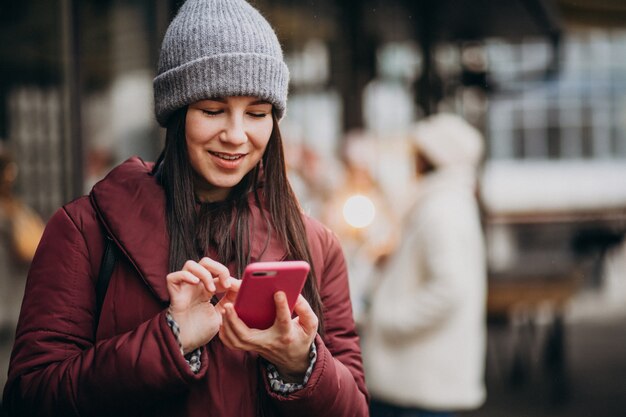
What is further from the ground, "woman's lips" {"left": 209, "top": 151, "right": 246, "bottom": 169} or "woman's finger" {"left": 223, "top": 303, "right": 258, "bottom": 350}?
"woman's lips" {"left": 209, "top": 151, "right": 246, "bottom": 169}

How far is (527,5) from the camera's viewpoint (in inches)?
267

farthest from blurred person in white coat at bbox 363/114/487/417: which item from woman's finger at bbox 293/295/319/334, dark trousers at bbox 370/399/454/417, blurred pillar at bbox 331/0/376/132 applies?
blurred pillar at bbox 331/0/376/132

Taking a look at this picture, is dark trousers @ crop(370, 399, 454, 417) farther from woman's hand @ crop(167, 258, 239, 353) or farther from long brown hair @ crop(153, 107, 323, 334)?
woman's hand @ crop(167, 258, 239, 353)

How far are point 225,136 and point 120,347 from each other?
46 cm

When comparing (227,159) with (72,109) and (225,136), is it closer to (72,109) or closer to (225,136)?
(225,136)

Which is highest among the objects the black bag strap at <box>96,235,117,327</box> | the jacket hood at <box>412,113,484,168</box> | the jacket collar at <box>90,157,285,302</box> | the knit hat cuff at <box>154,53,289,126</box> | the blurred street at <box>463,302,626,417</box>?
the knit hat cuff at <box>154,53,289,126</box>

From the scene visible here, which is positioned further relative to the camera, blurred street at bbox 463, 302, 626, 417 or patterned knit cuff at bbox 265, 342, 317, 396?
blurred street at bbox 463, 302, 626, 417

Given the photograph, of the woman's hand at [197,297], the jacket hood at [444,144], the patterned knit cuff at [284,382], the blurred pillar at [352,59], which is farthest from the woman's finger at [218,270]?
the blurred pillar at [352,59]

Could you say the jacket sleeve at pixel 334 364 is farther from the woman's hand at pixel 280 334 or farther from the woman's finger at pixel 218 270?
the woman's finger at pixel 218 270

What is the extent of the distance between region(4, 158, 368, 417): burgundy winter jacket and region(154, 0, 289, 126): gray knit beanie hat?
227 mm

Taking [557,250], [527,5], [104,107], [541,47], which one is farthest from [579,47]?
[104,107]

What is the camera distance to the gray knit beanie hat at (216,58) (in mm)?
1840

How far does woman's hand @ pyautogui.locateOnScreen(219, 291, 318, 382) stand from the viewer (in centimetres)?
167

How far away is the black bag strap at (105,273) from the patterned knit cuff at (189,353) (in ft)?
0.59
